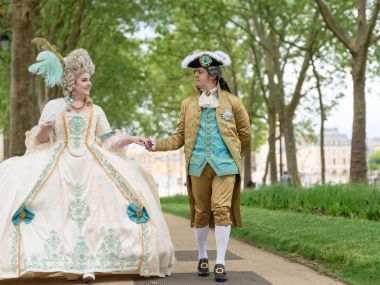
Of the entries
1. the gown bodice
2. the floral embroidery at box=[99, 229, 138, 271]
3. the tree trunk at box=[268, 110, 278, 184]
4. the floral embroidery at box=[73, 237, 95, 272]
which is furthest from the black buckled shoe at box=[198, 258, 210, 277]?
the tree trunk at box=[268, 110, 278, 184]

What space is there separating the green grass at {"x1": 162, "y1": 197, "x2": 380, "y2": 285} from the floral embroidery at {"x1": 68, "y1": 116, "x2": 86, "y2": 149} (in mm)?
2571

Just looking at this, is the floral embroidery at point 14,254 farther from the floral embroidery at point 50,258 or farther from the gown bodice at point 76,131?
the gown bodice at point 76,131

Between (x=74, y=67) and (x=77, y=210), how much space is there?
52.7 inches

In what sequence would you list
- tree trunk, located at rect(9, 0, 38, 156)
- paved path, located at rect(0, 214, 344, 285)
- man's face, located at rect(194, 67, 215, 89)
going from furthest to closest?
tree trunk, located at rect(9, 0, 38, 156) → man's face, located at rect(194, 67, 215, 89) → paved path, located at rect(0, 214, 344, 285)

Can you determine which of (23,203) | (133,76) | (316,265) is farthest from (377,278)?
(133,76)

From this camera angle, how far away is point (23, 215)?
610 cm

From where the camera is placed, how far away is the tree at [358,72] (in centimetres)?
1619

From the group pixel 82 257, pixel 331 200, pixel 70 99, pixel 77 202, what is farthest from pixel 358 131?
pixel 82 257

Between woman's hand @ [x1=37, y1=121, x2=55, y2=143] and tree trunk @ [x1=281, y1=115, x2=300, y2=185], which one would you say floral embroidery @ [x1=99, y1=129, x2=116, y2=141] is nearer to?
woman's hand @ [x1=37, y1=121, x2=55, y2=143]

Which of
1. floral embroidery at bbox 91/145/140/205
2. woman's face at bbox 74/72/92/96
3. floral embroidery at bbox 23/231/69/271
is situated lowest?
floral embroidery at bbox 23/231/69/271

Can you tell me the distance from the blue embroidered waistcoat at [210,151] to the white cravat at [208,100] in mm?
53

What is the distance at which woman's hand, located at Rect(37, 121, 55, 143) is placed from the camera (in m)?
6.46

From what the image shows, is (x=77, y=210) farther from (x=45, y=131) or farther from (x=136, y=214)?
(x=45, y=131)

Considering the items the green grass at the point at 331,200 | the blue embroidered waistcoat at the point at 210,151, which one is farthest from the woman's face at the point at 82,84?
the green grass at the point at 331,200
